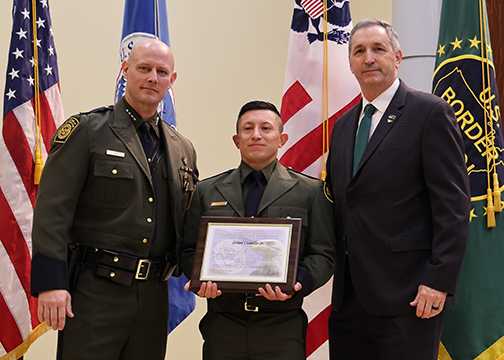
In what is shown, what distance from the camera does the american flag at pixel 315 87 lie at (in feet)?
8.77

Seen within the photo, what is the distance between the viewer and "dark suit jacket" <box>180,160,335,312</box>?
6.02 feet

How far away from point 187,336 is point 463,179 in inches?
114

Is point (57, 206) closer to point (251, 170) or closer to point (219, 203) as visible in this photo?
point (219, 203)

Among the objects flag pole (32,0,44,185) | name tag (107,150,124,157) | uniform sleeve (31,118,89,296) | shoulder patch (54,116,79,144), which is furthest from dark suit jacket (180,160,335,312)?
flag pole (32,0,44,185)

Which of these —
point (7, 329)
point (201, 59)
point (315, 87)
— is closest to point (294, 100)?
point (315, 87)

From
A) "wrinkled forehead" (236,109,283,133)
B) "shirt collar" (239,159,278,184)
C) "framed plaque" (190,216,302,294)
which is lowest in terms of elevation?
"framed plaque" (190,216,302,294)

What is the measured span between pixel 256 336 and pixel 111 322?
1.78ft

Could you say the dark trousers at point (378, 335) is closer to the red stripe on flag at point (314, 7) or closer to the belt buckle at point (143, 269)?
the belt buckle at point (143, 269)

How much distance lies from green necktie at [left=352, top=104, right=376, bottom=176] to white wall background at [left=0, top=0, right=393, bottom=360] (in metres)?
2.33

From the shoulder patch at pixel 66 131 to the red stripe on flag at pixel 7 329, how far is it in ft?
3.24

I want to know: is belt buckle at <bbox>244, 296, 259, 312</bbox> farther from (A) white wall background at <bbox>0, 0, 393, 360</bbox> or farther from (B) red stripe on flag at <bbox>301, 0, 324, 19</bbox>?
(A) white wall background at <bbox>0, 0, 393, 360</bbox>

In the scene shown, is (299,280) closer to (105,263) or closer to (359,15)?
(105,263)

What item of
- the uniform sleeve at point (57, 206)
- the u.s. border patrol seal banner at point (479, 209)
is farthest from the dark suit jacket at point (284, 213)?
the u.s. border patrol seal banner at point (479, 209)

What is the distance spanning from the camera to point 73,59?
3848mm
